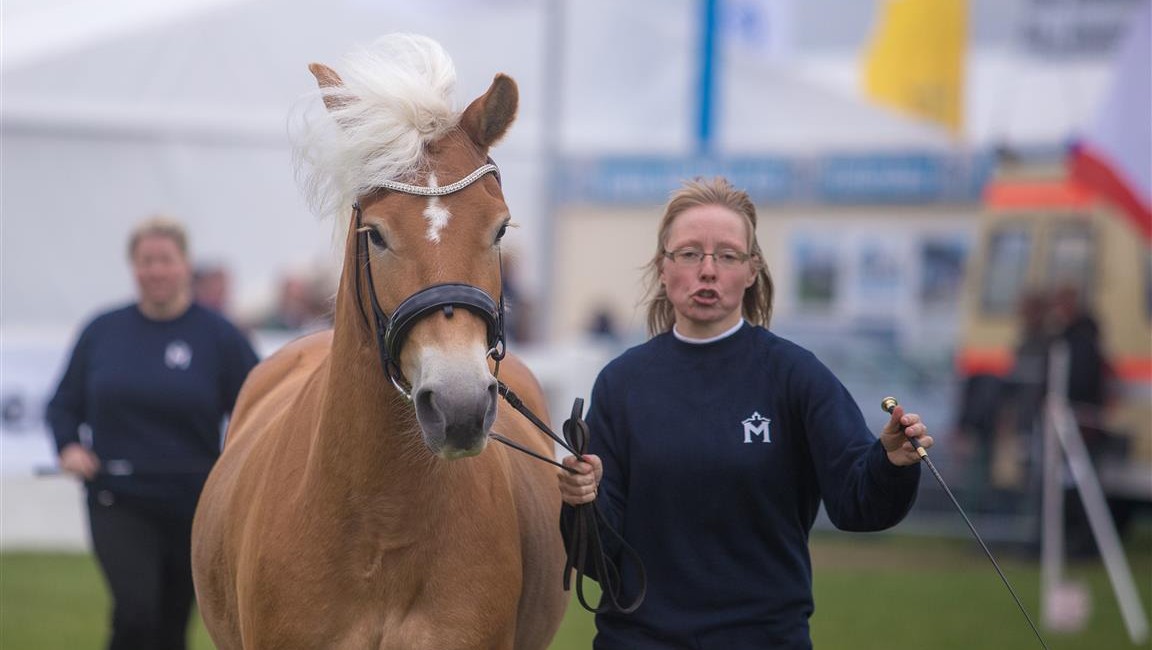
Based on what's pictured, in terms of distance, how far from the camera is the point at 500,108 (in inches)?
143

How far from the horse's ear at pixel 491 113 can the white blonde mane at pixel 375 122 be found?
0.04m

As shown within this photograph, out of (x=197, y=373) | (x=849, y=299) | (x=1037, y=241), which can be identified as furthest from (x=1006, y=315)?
(x=197, y=373)

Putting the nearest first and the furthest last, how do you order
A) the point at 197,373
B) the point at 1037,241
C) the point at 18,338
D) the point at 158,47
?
the point at 197,373
the point at 18,338
the point at 1037,241
the point at 158,47

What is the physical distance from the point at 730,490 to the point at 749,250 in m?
0.63

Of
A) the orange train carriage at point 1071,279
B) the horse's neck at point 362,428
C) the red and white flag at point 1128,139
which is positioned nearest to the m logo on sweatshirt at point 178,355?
the horse's neck at point 362,428

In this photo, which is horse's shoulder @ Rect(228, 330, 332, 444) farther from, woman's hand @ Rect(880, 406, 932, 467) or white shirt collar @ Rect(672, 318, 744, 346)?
woman's hand @ Rect(880, 406, 932, 467)

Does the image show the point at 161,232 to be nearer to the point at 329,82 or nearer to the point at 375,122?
the point at 329,82

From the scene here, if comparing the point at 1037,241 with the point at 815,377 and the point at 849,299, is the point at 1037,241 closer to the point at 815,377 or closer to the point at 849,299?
the point at 849,299

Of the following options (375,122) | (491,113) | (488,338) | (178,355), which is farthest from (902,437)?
(178,355)

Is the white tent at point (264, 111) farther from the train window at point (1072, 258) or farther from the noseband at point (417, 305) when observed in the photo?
the noseband at point (417, 305)

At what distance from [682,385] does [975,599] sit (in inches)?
289

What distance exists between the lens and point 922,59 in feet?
56.1

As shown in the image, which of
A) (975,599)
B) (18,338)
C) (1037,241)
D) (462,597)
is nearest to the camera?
(462,597)

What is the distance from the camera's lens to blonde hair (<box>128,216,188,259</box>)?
5.99m
